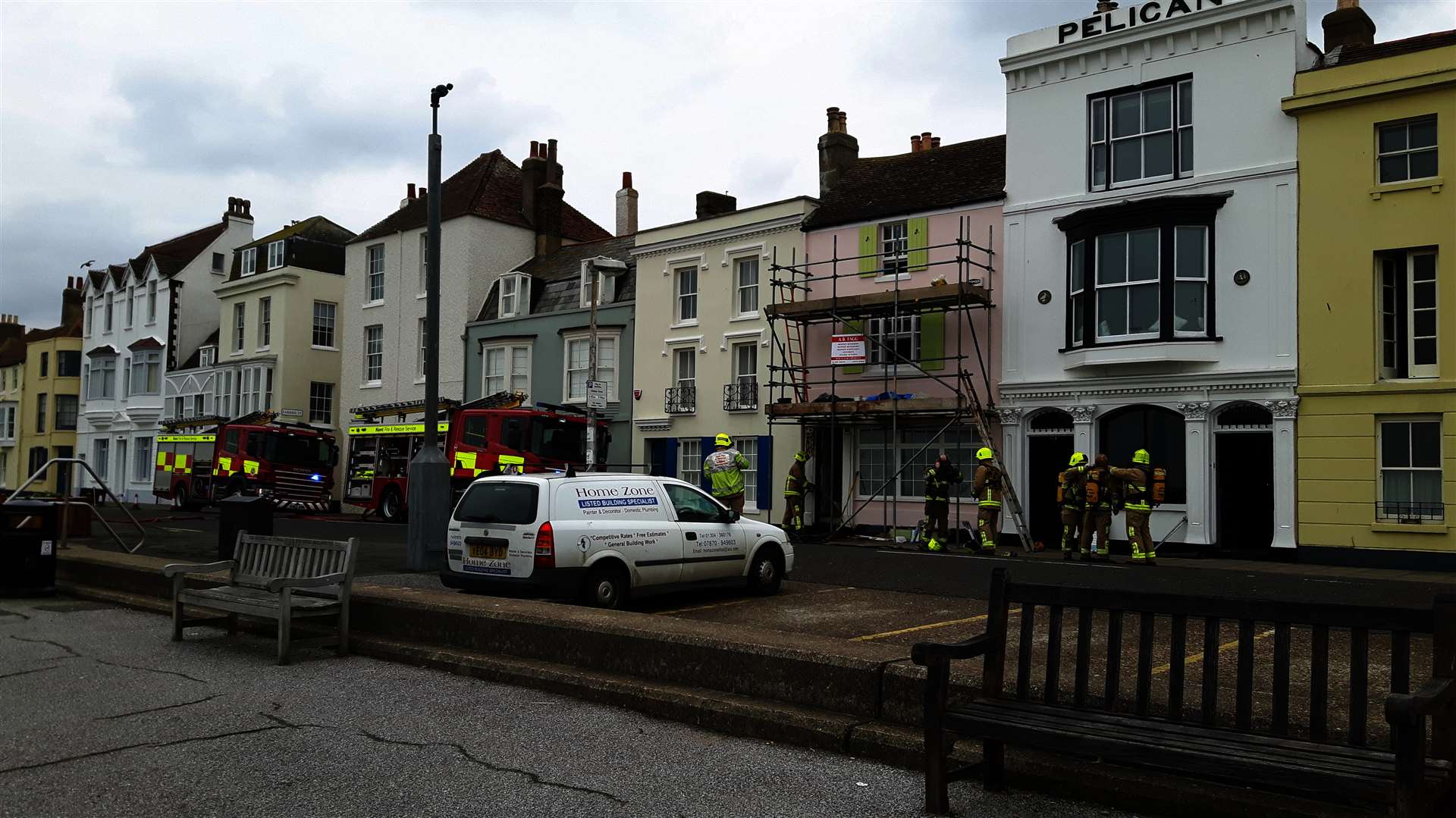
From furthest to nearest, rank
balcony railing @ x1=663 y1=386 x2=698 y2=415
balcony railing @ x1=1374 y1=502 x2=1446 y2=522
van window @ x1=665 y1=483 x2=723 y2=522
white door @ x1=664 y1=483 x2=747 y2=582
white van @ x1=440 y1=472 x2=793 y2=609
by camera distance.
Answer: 1. balcony railing @ x1=663 y1=386 x2=698 y2=415
2. balcony railing @ x1=1374 y1=502 x2=1446 y2=522
3. van window @ x1=665 y1=483 x2=723 y2=522
4. white door @ x1=664 y1=483 x2=747 y2=582
5. white van @ x1=440 y1=472 x2=793 y2=609

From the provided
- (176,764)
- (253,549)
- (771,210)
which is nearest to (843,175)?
(771,210)

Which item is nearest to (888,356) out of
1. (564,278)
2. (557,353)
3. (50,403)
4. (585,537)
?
(557,353)

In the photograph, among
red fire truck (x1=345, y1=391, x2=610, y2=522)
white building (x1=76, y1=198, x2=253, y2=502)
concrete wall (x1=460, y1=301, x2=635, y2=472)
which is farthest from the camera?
white building (x1=76, y1=198, x2=253, y2=502)

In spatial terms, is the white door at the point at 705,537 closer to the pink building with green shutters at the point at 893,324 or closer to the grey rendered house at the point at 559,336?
the pink building with green shutters at the point at 893,324

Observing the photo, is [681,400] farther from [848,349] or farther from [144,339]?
[144,339]

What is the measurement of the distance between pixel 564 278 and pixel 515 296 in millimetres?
1751

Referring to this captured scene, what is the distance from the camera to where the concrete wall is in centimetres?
3122

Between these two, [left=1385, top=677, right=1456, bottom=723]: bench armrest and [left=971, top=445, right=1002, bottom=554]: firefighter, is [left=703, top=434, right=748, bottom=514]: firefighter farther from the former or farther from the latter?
[left=1385, top=677, right=1456, bottom=723]: bench armrest

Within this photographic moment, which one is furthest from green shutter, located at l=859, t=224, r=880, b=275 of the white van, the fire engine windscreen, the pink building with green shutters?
the fire engine windscreen

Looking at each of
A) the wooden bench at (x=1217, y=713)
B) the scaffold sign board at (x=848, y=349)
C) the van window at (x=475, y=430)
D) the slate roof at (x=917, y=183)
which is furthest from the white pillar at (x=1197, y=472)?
the wooden bench at (x=1217, y=713)

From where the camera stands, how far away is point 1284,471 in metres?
19.8

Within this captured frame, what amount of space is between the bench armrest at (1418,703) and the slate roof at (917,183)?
2088 centimetres

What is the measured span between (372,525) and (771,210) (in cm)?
1266

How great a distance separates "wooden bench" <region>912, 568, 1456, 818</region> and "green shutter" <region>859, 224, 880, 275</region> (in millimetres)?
20920
